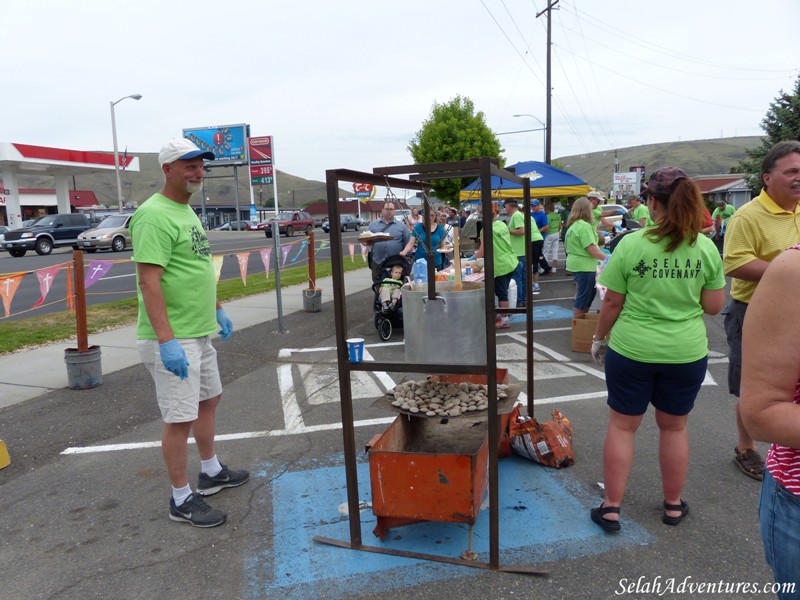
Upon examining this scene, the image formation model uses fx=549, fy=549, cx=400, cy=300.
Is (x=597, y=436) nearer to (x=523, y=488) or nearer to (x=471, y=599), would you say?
(x=523, y=488)

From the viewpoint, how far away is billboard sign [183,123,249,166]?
5681 centimetres

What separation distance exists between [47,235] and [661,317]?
27372 millimetres

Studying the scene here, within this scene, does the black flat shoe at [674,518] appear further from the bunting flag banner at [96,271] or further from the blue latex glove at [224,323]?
the bunting flag banner at [96,271]

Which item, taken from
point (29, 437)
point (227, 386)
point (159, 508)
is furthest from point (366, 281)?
point (159, 508)

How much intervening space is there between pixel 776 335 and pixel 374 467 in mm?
2010

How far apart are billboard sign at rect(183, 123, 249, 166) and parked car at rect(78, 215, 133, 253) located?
3283cm

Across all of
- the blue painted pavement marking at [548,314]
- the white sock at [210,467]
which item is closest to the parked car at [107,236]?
the blue painted pavement marking at [548,314]

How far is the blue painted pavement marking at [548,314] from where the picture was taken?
8.92m

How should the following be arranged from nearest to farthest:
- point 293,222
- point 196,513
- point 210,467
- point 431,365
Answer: point 431,365, point 196,513, point 210,467, point 293,222

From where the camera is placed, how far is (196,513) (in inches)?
124

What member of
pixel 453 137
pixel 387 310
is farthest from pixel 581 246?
pixel 453 137

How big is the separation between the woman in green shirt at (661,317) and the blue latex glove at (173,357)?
Result: 2277 mm

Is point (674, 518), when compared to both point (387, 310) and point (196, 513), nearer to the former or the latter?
point (196, 513)

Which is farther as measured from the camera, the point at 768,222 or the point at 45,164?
the point at 45,164
